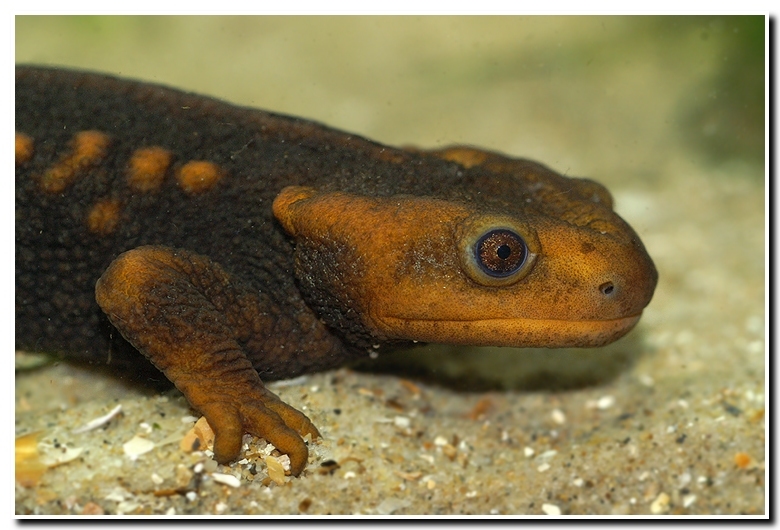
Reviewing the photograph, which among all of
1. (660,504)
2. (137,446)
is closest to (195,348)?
(137,446)

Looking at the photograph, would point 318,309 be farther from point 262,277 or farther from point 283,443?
point 283,443

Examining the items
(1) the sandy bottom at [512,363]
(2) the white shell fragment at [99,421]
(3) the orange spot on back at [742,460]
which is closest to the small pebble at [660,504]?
(1) the sandy bottom at [512,363]

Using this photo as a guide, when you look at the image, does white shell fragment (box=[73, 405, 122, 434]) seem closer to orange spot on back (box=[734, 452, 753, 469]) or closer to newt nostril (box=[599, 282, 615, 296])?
newt nostril (box=[599, 282, 615, 296])

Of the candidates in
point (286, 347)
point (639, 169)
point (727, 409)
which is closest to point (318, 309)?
point (286, 347)

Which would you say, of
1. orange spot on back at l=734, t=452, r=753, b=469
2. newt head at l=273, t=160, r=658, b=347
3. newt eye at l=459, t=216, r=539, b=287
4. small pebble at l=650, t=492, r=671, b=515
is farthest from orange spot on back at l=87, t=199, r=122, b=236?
orange spot on back at l=734, t=452, r=753, b=469

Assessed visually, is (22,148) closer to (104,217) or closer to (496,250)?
(104,217)

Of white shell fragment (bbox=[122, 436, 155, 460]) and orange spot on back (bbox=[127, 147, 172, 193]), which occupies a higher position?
orange spot on back (bbox=[127, 147, 172, 193])
